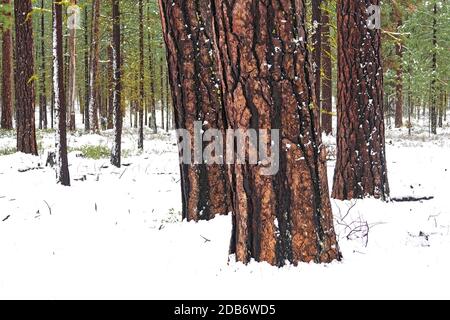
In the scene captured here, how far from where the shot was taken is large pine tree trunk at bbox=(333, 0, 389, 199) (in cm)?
612

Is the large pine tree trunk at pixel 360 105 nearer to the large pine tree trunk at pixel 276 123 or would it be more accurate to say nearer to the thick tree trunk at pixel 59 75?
the large pine tree trunk at pixel 276 123

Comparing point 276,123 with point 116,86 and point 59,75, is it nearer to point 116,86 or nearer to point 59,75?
point 59,75

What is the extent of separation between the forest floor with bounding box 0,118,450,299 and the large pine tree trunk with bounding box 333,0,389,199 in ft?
1.45

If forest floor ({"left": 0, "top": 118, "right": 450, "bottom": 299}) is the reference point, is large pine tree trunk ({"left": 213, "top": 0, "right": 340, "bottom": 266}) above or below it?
above

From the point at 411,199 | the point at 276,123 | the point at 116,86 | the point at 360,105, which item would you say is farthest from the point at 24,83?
the point at 276,123

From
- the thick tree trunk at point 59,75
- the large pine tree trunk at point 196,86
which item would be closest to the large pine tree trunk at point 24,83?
the thick tree trunk at point 59,75

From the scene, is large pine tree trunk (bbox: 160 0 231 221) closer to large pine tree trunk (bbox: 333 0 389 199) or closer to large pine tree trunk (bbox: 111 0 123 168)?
large pine tree trunk (bbox: 333 0 389 199)

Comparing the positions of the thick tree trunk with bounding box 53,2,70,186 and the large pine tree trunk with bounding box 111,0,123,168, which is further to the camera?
the large pine tree trunk with bounding box 111,0,123,168

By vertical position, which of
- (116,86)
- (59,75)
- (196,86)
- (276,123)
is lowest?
(276,123)

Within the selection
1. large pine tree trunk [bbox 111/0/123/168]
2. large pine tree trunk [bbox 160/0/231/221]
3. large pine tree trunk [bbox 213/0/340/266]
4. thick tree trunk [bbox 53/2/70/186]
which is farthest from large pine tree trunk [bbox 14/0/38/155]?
large pine tree trunk [bbox 213/0/340/266]

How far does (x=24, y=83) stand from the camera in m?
12.9

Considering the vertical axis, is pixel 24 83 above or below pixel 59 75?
above

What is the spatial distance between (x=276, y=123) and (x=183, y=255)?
5.05 feet
